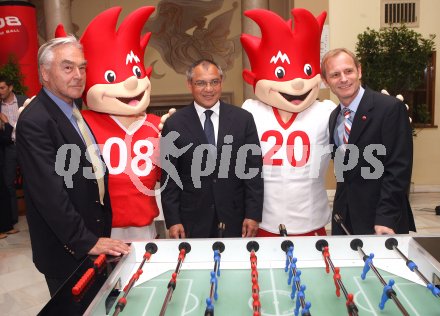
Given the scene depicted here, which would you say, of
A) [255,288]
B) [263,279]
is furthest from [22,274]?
[255,288]

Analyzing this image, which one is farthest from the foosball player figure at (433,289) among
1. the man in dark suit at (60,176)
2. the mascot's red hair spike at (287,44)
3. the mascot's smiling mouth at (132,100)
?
the mascot's smiling mouth at (132,100)

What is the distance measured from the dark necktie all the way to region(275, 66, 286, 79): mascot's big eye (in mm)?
469

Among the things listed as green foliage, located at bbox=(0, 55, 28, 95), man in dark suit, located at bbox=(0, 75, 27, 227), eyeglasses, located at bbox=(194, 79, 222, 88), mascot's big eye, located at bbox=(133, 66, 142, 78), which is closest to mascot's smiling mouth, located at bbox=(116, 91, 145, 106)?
mascot's big eye, located at bbox=(133, 66, 142, 78)

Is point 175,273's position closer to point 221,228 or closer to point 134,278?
point 134,278

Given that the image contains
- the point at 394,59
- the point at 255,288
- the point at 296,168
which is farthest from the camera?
the point at 394,59

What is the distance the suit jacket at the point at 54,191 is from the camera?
179 centimetres

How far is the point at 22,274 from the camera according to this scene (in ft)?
12.1

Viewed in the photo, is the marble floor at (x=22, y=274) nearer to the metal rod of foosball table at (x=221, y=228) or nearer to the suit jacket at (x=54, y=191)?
the suit jacket at (x=54, y=191)

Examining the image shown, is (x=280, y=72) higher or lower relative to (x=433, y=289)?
higher

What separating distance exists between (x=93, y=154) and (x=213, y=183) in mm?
686

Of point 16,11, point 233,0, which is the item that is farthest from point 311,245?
point 233,0

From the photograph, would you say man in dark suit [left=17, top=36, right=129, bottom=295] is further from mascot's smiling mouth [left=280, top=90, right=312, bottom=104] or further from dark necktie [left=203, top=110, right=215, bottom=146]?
mascot's smiling mouth [left=280, top=90, right=312, bottom=104]

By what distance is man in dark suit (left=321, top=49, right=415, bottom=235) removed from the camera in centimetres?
215

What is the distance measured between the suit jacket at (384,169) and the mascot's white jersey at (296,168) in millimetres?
235
